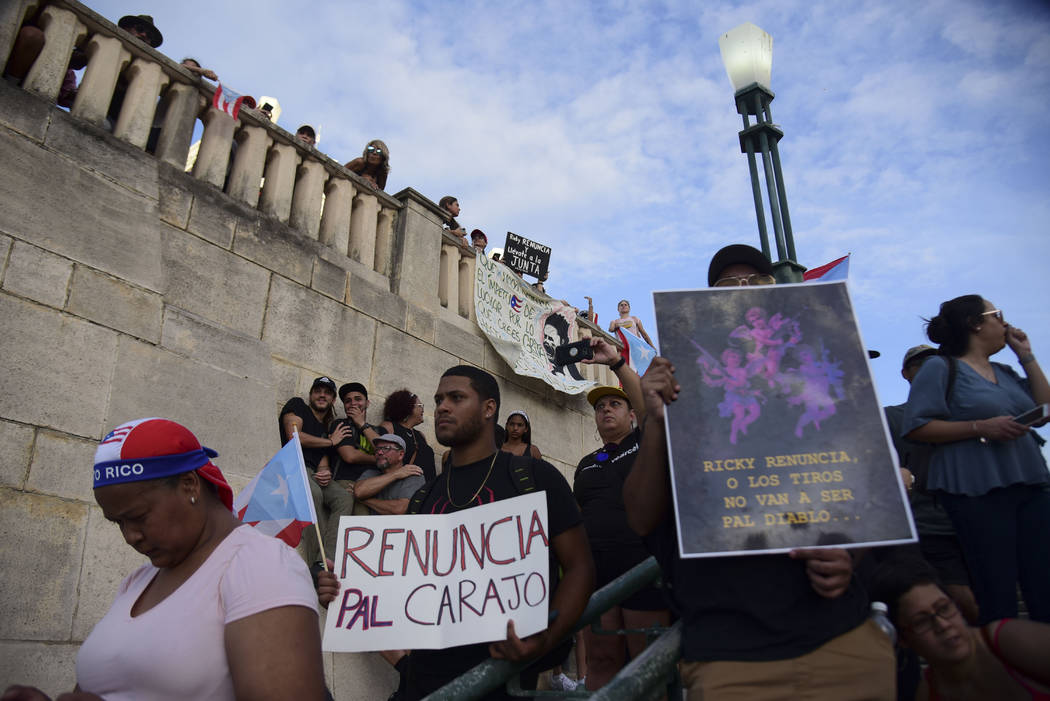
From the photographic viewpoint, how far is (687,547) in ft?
6.62

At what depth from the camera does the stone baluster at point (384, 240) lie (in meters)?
7.89

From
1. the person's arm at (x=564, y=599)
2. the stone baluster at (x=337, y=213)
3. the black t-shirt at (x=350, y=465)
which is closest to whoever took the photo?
the person's arm at (x=564, y=599)

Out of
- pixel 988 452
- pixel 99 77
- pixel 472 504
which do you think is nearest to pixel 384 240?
pixel 99 77

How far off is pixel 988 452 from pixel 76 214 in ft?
18.0

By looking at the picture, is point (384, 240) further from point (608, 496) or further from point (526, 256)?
point (608, 496)

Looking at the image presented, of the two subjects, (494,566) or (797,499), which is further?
(494,566)

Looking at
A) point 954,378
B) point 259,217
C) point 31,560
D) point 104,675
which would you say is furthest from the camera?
point 259,217

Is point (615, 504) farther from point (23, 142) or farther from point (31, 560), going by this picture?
point (23, 142)

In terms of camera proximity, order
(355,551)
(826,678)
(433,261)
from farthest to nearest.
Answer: (433,261)
(355,551)
(826,678)

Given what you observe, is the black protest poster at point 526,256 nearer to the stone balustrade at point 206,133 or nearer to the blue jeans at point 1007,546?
the stone balustrade at point 206,133

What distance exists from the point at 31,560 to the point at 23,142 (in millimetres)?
2719

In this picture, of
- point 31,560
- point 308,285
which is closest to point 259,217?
point 308,285

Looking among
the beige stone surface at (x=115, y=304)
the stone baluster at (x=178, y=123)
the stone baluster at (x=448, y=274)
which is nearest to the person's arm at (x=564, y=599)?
the beige stone surface at (x=115, y=304)

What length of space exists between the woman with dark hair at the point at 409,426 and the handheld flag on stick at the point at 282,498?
8.61ft
